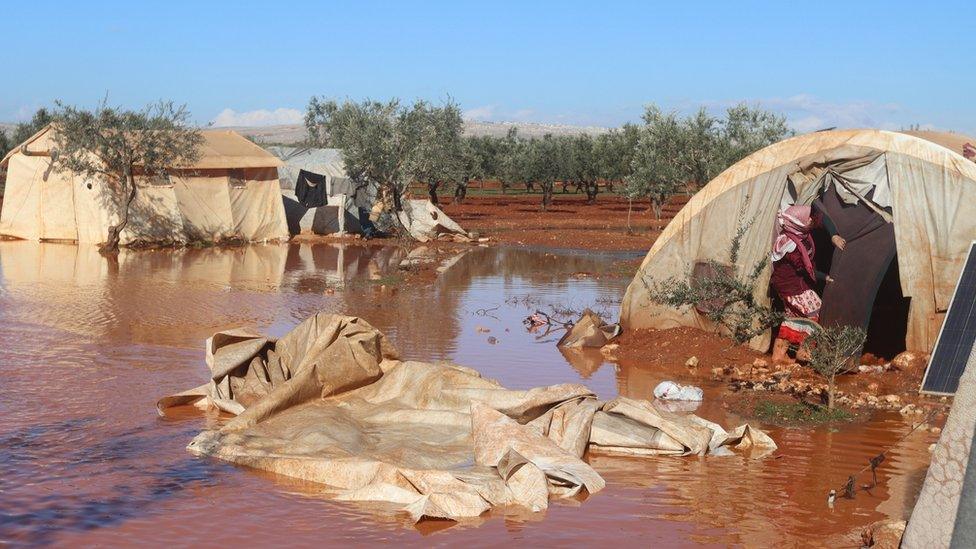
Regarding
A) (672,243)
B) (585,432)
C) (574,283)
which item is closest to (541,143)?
(574,283)

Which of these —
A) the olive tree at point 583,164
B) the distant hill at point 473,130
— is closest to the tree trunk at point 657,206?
the olive tree at point 583,164

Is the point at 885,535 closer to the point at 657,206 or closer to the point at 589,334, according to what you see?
the point at 589,334

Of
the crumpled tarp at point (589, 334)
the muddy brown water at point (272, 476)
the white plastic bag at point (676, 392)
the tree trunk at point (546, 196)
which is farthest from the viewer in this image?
the tree trunk at point (546, 196)

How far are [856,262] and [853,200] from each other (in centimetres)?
92

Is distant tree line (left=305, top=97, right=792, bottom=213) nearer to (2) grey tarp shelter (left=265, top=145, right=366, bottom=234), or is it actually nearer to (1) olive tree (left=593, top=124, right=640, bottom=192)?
(2) grey tarp shelter (left=265, top=145, right=366, bottom=234)

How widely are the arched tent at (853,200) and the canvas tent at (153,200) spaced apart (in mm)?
17305

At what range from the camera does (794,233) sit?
39.2 feet

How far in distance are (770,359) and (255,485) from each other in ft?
23.1

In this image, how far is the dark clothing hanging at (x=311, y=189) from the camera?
34.2 meters

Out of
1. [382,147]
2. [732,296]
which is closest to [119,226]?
[382,147]

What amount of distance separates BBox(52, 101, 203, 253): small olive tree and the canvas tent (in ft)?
1.24

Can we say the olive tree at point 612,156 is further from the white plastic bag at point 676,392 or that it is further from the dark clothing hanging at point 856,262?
the white plastic bag at point 676,392

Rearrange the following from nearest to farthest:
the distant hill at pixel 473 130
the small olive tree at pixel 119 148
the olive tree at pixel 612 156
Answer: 1. the small olive tree at pixel 119 148
2. the olive tree at pixel 612 156
3. the distant hill at pixel 473 130

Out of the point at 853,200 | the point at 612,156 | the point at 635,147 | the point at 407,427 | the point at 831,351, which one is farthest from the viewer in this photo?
the point at 612,156
